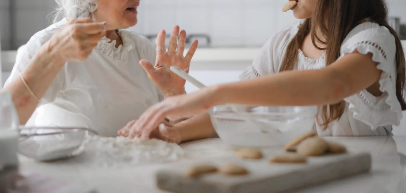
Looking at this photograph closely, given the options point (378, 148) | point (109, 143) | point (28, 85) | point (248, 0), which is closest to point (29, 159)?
point (109, 143)

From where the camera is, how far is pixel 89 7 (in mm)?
1318

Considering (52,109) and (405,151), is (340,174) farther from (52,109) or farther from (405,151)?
(52,109)

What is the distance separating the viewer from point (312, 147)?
646 mm

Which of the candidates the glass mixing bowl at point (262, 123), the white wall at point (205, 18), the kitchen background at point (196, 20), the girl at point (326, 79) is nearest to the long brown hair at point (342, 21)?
the girl at point (326, 79)

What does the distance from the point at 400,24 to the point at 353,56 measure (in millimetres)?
2052

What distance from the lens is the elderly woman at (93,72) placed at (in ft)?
3.04

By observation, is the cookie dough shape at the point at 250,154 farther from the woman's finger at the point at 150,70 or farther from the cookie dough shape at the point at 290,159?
the woman's finger at the point at 150,70

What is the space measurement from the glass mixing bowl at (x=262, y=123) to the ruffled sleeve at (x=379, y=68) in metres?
0.27

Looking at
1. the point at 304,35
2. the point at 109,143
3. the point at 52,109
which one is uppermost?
the point at 304,35

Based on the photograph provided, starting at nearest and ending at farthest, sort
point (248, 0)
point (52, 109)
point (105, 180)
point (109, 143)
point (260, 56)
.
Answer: point (105, 180)
point (109, 143)
point (52, 109)
point (260, 56)
point (248, 0)

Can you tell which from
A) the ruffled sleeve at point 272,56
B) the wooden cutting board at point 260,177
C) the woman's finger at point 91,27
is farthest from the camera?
the ruffled sleeve at point 272,56

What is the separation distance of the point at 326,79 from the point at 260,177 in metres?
0.33

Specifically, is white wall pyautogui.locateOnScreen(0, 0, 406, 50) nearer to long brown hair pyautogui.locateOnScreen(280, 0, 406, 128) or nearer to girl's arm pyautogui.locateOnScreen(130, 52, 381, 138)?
long brown hair pyautogui.locateOnScreen(280, 0, 406, 128)

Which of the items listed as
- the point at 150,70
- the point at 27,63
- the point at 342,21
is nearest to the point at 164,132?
the point at 150,70
